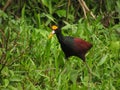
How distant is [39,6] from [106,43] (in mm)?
1369

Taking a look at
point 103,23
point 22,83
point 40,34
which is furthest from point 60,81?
point 103,23

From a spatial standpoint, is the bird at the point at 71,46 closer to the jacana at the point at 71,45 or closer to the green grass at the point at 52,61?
the jacana at the point at 71,45

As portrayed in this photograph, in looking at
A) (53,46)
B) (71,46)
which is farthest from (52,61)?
(71,46)

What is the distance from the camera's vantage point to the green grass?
4898 millimetres

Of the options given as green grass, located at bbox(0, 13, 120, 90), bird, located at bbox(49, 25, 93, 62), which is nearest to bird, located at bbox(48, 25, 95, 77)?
bird, located at bbox(49, 25, 93, 62)

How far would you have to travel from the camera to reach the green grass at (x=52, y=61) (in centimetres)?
490

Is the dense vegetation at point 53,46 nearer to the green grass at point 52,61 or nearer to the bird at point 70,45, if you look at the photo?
the green grass at point 52,61

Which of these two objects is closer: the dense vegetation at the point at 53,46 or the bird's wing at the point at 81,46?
the dense vegetation at the point at 53,46

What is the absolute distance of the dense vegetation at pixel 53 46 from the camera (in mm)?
4965

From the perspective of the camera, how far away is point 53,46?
5.79 meters

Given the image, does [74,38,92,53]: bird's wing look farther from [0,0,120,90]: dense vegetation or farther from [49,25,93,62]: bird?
[0,0,120,90]: dense vegetation

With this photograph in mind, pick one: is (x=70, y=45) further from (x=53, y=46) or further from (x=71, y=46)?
(x=53, y=46)

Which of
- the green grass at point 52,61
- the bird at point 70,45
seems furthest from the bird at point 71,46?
the green grass at point 52,61

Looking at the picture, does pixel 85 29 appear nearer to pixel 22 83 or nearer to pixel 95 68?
pixel 95 68
